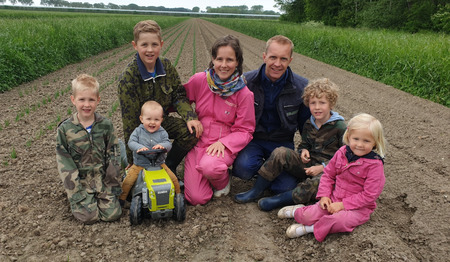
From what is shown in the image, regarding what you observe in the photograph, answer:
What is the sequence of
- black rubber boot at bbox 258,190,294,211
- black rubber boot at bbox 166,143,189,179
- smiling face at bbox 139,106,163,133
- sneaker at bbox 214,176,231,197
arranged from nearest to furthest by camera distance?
smiling face at bbox 139,106,163,133
black rubber boot at bbox 258,190,294,211
sneaker at bbox 214,176,231,197
black rubber boot at bbox 166,143,189,179

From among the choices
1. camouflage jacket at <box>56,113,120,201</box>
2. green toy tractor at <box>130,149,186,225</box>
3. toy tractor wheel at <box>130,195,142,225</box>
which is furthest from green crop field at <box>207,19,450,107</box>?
camouflage jacket at <box>56,113,120,201</box>

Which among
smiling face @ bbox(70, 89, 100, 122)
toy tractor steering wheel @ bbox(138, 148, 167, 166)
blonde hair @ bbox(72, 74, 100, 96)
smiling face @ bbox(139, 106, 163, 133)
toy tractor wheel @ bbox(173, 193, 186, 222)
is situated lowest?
toy tractor wheel @ bbox(173, 193, 186, 222)

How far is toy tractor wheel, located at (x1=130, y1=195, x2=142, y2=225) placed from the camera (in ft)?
10.6

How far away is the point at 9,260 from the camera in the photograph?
278 cm

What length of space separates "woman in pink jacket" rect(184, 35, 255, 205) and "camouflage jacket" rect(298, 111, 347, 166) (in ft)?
2.18

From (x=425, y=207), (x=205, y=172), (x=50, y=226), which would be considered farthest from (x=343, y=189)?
(x=50, y=226)

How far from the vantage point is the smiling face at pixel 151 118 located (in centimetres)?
346

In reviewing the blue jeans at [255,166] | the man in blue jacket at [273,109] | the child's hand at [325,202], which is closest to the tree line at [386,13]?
the man in blue jacket at [273,109]

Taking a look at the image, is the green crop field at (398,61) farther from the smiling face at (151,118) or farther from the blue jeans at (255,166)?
the smiling face at (151,118)

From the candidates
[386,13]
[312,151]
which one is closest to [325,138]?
Result: [312,151]

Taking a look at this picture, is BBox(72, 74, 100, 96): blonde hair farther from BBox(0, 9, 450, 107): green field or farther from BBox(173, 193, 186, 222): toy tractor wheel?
BBox(0, 9, 450, 107): green field

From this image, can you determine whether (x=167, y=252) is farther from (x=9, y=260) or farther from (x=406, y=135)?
(x=406, y=135)

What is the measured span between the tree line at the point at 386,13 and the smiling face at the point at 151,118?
2418cm

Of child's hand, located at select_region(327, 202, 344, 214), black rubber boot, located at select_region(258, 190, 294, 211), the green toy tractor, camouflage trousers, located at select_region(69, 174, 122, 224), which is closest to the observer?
child's hand, located at select_region(327, 202, 344, 214)
